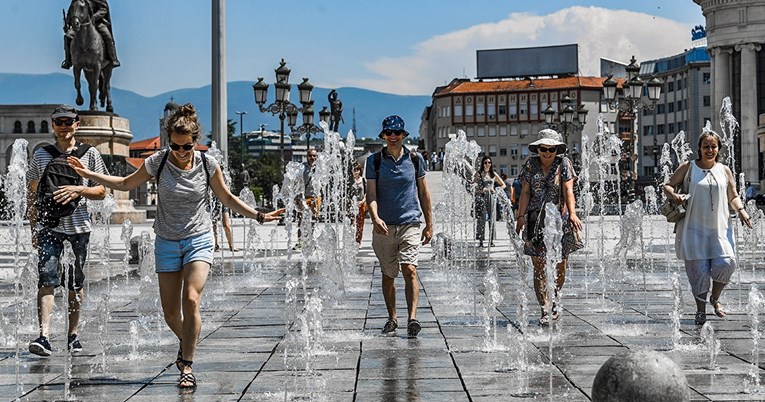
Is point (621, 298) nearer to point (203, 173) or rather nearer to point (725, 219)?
point (725, 219)

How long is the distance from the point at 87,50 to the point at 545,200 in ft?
66.2

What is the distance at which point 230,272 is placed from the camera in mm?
16078

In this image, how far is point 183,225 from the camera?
262 inches

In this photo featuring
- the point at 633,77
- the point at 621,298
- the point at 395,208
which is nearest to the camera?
the point at 395,208

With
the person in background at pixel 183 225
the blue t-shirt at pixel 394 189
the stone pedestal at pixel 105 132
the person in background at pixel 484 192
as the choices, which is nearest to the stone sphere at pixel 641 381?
the person in background at pixel 183 225

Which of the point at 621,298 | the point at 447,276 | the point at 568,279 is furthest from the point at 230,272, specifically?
the point at 621,298

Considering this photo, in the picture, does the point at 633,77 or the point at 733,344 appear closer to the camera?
the point at 733,344

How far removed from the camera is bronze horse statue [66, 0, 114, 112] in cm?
2688

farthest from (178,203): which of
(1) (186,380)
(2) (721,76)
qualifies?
(2) (721,76)

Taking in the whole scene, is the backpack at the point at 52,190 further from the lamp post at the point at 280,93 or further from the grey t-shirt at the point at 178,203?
the lamp post at the point at 280,93

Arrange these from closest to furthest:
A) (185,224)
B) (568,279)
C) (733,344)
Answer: (185,224) → (733,344) → (568,279)

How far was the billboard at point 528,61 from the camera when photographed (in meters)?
140

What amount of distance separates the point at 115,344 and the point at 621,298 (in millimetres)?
5442

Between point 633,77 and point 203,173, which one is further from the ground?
point 633,77
